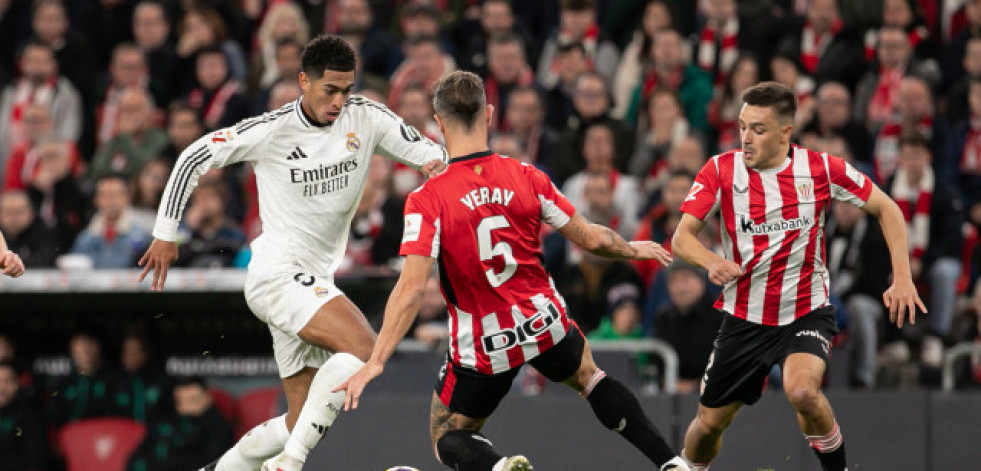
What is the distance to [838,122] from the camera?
13203 millimetres

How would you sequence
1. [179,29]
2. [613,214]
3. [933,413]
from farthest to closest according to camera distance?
[179,29] → [613,214] → [933,413]

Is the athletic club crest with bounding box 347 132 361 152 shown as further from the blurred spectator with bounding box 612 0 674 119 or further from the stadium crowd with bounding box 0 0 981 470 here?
the blurred spectator with bounding box 612 0 674 119

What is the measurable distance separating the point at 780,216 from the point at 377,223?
5.31 meters

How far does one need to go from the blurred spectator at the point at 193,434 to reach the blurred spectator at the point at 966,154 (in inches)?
249

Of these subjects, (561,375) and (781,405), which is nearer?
(561,375)

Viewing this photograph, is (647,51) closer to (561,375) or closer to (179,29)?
(179,29)

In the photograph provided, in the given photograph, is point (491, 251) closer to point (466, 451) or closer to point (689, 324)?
point (466, 451)

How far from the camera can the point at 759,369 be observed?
8.52 metres

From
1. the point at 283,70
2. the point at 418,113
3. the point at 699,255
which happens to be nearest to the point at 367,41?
the point at 283,70

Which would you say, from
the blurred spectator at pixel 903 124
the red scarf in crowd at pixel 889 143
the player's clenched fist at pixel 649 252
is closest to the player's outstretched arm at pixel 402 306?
the player's clenched fist at pixel 649 252

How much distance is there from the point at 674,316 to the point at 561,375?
3.89m

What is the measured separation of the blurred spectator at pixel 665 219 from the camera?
40.5 ft

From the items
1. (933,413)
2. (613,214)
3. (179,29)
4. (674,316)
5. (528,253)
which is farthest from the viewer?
(179,29)

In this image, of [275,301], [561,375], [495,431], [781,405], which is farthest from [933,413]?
[275,301]
